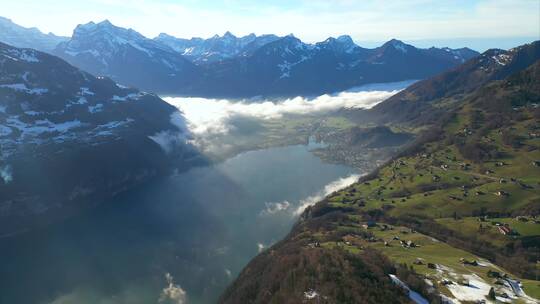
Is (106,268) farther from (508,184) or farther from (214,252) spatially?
(508,184)

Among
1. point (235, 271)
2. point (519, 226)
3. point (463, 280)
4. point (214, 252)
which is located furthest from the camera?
point (214, 252)

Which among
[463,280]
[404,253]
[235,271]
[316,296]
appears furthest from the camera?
[235,271]

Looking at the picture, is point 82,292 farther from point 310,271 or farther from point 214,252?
point 310,271

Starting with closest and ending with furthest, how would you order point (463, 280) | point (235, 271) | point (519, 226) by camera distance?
point (463, 280)
point (519, 226)
point (235, 271)

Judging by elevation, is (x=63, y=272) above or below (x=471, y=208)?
below

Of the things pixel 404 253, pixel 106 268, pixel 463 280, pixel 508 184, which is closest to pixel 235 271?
pixel 106 268

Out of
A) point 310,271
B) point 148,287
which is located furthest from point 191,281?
point 310,271

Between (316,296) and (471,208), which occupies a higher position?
(316,296)

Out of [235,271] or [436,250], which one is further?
[235,271]

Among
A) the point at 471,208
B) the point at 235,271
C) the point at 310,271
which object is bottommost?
the point at 235,271
